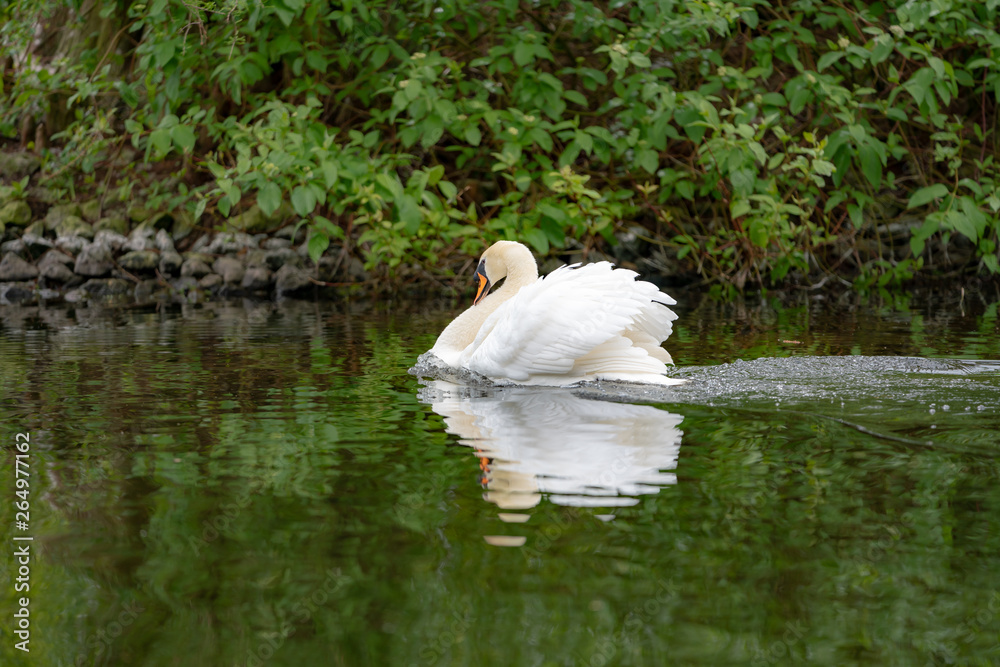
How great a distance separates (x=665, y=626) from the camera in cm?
261

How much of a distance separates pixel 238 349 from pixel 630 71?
6284mm

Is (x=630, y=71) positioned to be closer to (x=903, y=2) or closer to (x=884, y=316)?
(x=903, y=2)

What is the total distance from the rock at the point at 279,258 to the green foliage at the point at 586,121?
0.58 meters

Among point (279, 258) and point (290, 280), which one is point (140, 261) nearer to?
point (279, 258)

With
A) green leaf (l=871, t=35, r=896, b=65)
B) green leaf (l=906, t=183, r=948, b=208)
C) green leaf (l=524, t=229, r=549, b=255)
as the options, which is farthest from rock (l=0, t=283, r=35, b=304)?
green leaf (l=906, t=183, r=948, b=208)

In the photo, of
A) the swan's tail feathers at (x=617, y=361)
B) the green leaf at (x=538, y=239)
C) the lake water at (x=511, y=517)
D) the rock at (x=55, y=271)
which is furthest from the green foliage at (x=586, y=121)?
the swan's tail feathers at (x=617, y=361)

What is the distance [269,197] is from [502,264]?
334 centimetres

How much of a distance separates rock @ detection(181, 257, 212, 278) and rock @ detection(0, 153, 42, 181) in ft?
11.5

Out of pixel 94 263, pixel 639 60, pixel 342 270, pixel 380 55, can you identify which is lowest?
pixel 342 270

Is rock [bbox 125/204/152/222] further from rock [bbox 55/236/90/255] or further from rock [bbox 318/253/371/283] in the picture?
rock [bbox 318/253/371/283]

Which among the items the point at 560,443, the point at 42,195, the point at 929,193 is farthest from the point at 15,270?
the point at 560,443

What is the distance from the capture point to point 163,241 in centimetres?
1374

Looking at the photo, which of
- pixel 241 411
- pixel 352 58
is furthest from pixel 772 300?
pixel 241 411

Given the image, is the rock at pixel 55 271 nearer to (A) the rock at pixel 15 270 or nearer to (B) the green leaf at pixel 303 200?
(A) the rock at pixel 15 270
